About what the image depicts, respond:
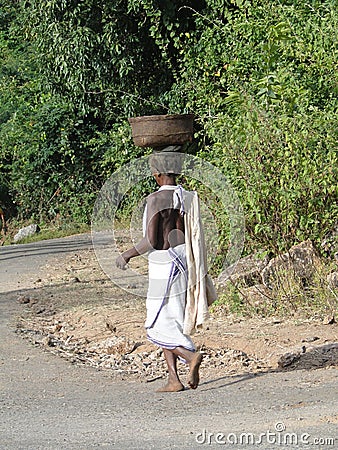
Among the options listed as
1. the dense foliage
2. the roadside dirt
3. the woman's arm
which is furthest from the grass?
the woman's arm

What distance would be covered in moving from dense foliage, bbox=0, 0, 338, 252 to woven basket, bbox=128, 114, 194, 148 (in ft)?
8.66

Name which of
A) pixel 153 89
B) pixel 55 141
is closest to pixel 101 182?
pixel 55 141

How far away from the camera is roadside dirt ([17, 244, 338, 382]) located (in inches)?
293

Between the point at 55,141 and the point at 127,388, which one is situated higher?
the point at 55,141

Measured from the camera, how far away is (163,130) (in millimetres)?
6543

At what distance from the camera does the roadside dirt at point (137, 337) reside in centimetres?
743

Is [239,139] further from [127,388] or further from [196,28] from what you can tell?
[196,28]

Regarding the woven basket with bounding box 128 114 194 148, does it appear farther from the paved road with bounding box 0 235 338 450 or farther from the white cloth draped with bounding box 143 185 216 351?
the paved road with bounding box 0 235 338 450

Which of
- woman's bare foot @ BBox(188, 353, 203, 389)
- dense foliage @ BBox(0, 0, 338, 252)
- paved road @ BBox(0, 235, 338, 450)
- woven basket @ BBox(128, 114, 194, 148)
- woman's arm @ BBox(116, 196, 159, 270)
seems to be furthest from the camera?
dense foliage @ BBox(0, 0, 338, 252)

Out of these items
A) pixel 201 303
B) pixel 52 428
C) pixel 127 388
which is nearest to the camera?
pixel 52 428

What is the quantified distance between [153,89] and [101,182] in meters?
3.60

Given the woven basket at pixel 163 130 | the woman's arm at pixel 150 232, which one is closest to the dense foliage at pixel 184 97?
the woven basket at pixel 163 130

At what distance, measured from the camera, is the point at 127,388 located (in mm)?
6941

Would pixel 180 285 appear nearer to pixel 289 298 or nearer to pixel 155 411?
pixel 155 411
